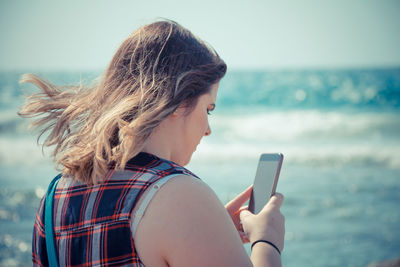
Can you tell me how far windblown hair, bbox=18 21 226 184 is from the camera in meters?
1.00

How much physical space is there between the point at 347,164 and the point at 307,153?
4.24ft

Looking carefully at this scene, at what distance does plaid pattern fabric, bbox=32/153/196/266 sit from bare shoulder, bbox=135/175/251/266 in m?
0.04

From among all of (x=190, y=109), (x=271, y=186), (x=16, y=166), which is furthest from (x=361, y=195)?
(x=16, y=166)

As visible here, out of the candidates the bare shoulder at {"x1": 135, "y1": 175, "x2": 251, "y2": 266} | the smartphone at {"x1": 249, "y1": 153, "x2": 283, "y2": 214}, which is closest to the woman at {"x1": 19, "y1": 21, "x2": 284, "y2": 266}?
the bare shoulder at {"x1": 135, "y1": 175, "x2": 251, "y2": 266}

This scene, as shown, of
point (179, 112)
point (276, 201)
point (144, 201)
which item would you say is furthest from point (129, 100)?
point (276, 201)

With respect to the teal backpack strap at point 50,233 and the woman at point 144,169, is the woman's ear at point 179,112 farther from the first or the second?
the teal backpack strap at point 50,233

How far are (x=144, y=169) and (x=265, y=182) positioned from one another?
610 millimetres

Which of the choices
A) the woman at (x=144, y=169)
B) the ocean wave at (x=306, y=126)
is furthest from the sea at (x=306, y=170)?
the woman at (x=144, y=169)

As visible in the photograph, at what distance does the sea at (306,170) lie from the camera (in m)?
4.47

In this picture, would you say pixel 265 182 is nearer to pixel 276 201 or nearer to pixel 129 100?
pixel 276 201

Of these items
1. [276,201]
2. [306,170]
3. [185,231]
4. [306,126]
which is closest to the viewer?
[185,231]

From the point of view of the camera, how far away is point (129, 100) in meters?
1.08

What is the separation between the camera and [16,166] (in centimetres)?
844

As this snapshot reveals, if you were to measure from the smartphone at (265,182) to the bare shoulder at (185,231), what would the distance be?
0.48 metres
